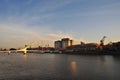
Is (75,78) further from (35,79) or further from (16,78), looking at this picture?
(16,78)

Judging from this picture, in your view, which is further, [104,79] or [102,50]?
[102,50]

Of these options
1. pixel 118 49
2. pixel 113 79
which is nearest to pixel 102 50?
pixel 118 49

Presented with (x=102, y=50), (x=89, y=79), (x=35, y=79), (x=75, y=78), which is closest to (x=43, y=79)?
(x=35, y=79)

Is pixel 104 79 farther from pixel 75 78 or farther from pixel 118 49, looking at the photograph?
pixel 118 49

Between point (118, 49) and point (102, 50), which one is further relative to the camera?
point (102, 50)

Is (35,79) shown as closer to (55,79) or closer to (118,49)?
(55,79)

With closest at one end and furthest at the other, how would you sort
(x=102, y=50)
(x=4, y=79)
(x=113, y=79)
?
(x=4, y=79) → (x=113, y=79) → (x=102, y=50)

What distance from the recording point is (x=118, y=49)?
178250 mm

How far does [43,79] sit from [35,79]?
1.45 m

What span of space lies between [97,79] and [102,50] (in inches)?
6530

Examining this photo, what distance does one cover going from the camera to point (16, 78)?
3419 cm

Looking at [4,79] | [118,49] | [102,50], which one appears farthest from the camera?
[102,50]

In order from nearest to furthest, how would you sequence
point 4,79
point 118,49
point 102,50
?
1. point 4,79
2. point 118,49
3. point 102,50

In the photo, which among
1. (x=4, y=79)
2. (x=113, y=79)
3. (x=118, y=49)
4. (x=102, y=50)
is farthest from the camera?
(x=102, y=50)
